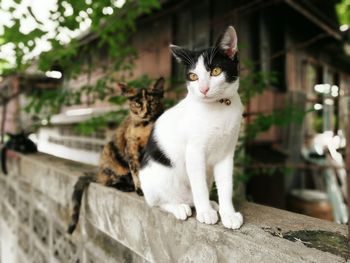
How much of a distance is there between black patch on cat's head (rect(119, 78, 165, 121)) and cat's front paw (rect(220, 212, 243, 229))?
827 millimetres

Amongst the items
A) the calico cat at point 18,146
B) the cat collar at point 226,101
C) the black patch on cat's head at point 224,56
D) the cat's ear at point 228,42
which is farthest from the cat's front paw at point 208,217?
the calico cat at point 18,146

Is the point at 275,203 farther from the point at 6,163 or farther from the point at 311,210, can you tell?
the point at 6,163

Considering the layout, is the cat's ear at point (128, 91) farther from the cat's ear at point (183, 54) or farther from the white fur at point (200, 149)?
the cat's ear at point (183, 54)

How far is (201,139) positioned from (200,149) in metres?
0.05

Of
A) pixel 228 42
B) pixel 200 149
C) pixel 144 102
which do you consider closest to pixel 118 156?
pixel 144 102

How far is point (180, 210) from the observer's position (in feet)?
5.31

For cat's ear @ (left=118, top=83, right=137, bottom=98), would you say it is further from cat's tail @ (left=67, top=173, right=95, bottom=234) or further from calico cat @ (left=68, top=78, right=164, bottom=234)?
cat's tail @ (left=67, top=173, right=95, bottom=234)

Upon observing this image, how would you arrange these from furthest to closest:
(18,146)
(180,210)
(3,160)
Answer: (3,160)
(18,146)
(180,210)

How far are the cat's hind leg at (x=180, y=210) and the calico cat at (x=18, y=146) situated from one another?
3871 millimetres

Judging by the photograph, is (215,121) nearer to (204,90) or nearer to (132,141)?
(204,90)

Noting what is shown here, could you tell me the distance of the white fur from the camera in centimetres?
145

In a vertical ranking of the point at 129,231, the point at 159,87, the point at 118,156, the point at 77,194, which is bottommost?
the point at 129,231

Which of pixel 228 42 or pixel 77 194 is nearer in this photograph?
pixel 228 42

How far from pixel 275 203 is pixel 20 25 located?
581cm
